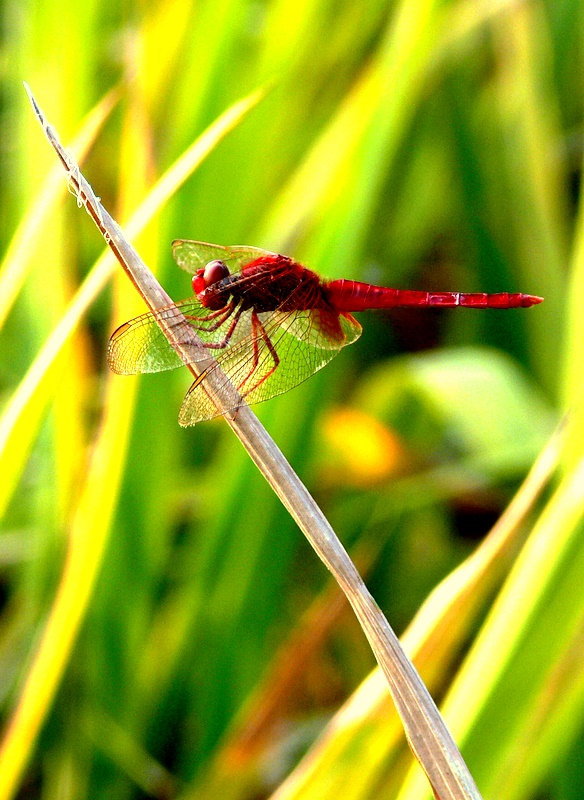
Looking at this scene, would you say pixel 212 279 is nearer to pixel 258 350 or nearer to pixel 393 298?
pixel 258 350

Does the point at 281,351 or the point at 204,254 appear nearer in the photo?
the point at 281,351

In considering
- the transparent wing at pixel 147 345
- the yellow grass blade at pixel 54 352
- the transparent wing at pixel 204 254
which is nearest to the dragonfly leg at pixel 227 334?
the transparent wing at pixel 147 345

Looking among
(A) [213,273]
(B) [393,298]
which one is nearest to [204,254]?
(A) [213,273]

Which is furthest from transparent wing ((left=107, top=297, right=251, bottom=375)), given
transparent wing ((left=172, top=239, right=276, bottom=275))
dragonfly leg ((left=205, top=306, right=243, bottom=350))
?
transparent wing ((left=172, top=239, right=276, bottom=275))

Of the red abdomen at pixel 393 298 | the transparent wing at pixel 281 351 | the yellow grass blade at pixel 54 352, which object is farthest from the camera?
the red abdomen at pixel 393 298

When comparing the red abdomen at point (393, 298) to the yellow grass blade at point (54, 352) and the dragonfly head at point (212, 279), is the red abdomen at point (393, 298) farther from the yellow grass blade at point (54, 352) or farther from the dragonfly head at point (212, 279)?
the yellow grass blade at point (54, 352)

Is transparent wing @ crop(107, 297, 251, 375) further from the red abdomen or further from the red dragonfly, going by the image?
the red abdomen

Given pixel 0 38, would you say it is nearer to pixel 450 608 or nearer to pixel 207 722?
pixel 207 722
